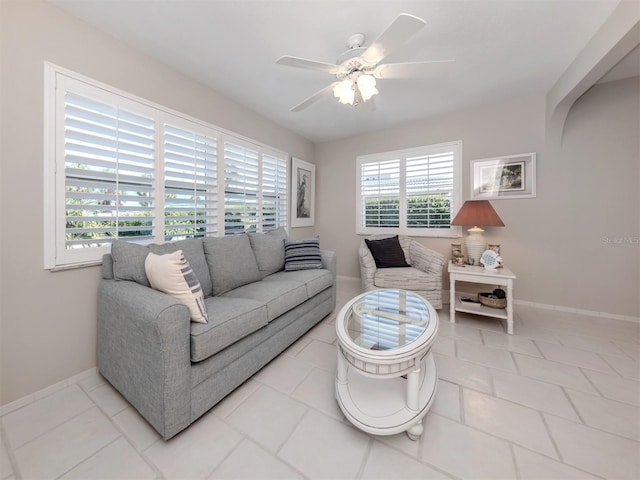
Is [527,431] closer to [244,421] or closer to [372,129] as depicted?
[244,421]

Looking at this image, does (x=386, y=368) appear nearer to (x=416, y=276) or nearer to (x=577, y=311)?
(x=416, y=276)

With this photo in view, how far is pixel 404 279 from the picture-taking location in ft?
9.22

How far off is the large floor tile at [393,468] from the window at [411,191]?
2.79 metres

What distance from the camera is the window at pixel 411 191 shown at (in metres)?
3.28

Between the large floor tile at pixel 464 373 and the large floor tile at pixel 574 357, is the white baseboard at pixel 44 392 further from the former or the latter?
the large floor tile at pixel 574 357

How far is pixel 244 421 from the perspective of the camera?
133 centimetres

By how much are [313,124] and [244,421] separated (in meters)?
3.49

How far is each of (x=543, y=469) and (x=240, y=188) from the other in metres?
3.18

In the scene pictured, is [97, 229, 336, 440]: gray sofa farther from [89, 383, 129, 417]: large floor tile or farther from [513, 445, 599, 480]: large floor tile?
[513, 445, 599, 480]: large floor tile

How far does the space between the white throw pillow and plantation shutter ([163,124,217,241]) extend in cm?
81

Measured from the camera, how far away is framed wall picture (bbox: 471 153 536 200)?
285cm

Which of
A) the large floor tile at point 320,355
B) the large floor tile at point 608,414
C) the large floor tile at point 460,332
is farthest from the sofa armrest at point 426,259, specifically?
the large floor tile at point 320,355

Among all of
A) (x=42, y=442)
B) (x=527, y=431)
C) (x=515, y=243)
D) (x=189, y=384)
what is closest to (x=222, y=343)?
(x=189, y=384)

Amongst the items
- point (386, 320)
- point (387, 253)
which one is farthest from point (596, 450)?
point (387, 253)
